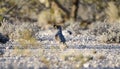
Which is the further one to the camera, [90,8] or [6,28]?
[6,28]

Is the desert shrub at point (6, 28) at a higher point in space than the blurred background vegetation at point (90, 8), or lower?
lower

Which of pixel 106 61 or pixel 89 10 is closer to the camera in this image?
pixel 89 10

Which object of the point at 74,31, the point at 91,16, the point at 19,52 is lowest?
the point at 74,31

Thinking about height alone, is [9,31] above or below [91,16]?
below

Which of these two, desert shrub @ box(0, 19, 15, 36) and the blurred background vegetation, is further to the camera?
desert shrub @ box(0, 19, 15, 36)

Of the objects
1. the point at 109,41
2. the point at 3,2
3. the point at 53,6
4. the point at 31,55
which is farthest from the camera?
the point at 109,41

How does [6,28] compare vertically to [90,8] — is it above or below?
below

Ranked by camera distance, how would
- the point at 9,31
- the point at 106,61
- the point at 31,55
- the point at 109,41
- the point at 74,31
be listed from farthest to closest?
the point at 74,31, the point at 9,31, the point at 109,41, the point at 31,55, the point at 106,61

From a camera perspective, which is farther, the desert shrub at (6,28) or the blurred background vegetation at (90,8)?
the desert shrub at (6,28)

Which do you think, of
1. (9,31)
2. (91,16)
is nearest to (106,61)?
(91,16)

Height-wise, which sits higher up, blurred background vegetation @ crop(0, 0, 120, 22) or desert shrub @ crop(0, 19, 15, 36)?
blurred background vegetation @ crop(0, 0, 120, 22)

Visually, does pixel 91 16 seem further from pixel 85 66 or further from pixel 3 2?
pixel 85 66

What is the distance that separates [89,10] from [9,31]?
68.2 feet

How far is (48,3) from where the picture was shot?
452cm
